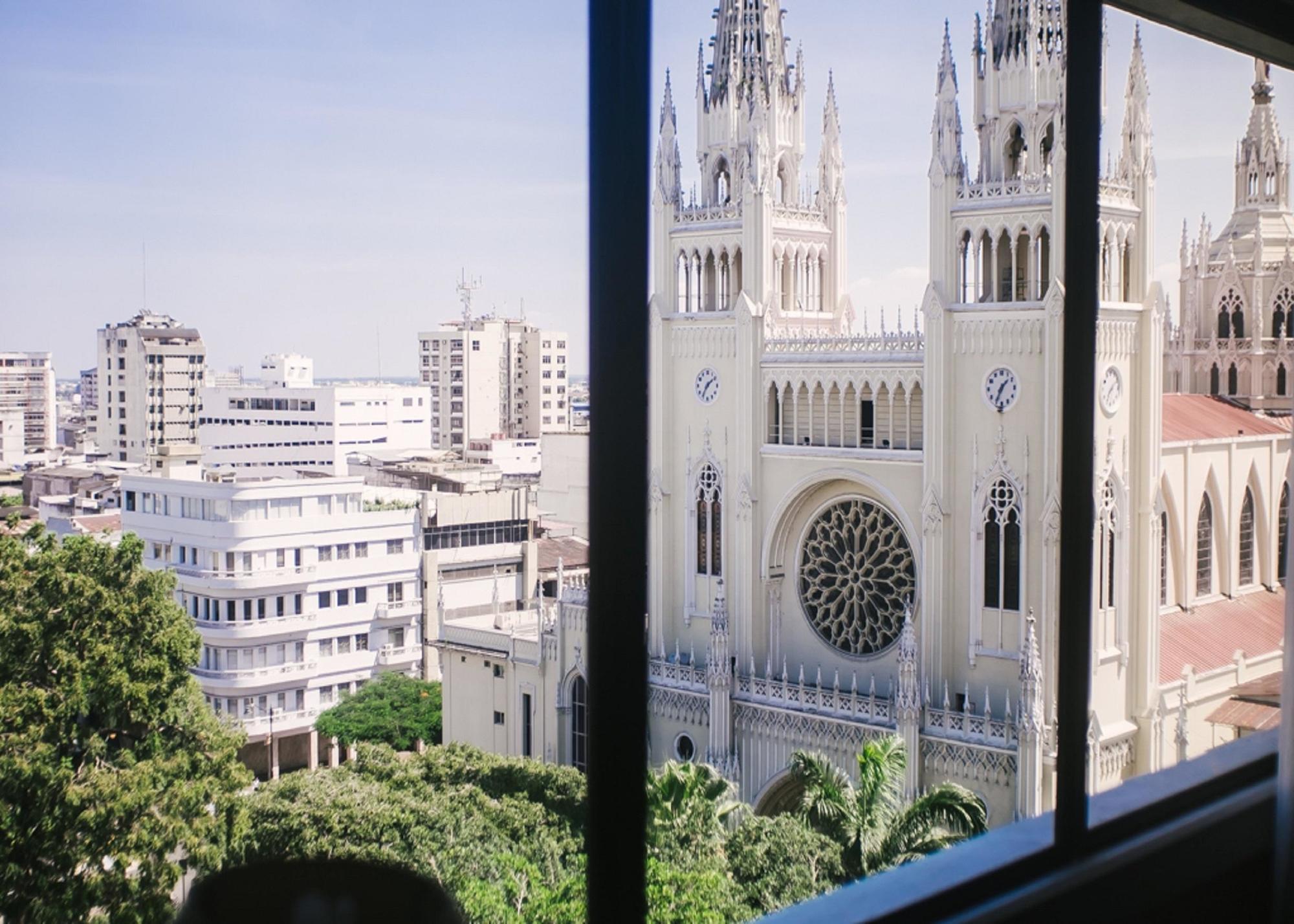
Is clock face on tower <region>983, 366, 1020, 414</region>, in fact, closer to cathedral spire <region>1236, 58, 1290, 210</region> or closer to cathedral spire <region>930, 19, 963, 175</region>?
cathedral spire <region>930, 19, 963, 175</region>

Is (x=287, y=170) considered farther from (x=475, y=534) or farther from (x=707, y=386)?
(x=707, y=386)

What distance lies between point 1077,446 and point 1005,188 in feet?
32.4

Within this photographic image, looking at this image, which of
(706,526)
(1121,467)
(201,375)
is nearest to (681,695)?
(706,526)

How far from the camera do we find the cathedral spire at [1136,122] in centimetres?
1049

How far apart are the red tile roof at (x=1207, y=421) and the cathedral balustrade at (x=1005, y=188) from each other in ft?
10.5

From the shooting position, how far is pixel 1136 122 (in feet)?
35.1

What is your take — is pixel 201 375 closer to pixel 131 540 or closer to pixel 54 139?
pixel 131 540

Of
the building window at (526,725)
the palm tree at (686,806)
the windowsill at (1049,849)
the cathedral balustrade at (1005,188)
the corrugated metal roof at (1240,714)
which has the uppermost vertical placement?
the cathedral balustrade at (1005,188)

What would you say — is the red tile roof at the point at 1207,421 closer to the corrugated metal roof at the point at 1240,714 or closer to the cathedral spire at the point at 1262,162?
the corrugated metal roof at the point at 1240,714

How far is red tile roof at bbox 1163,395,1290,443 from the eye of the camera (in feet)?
43.4

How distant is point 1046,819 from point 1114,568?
9.74 meters

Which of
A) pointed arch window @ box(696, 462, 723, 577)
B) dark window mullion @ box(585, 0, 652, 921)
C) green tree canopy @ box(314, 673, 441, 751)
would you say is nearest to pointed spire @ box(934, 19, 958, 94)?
pointed arch window @ box(696, 462, 723, 577)

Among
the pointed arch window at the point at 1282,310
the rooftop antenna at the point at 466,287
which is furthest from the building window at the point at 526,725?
the pointed arch window at the point at 1282,310

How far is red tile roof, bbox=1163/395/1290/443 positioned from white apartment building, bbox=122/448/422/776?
8331mm
